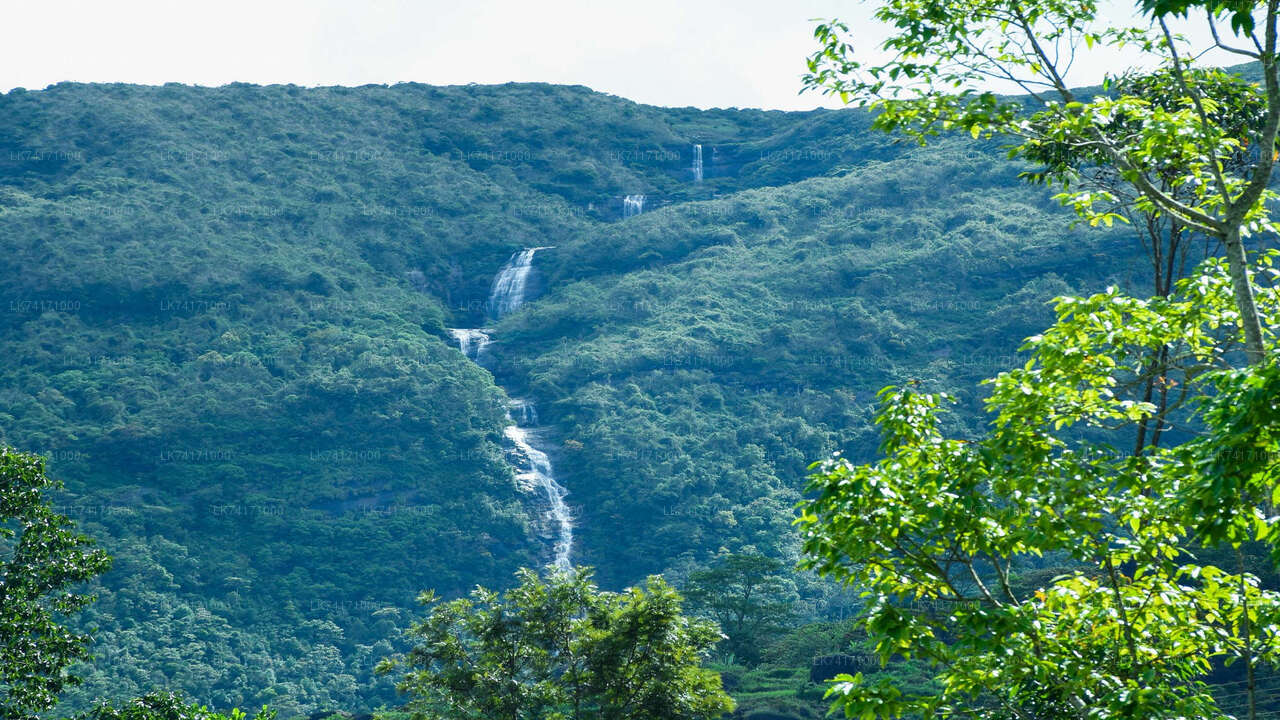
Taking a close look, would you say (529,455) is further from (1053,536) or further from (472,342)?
(1053,536)

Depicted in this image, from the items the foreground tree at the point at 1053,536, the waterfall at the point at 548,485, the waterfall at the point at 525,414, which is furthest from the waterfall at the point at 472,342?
the foreground tree at the point at 1053,536

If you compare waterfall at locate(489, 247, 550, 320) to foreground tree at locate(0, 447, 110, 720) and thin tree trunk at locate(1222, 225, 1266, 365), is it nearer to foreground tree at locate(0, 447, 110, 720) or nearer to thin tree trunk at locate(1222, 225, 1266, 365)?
foreground tree at locate(0, 447, 110, 720)

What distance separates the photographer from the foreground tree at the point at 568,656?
17.1m

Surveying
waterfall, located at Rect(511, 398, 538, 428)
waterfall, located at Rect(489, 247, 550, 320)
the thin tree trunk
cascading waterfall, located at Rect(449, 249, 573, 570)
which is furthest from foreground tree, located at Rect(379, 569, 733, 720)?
waterfall, located at Rect(489, 247, 550, 320)

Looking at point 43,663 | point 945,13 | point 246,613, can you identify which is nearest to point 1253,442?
point 945,13

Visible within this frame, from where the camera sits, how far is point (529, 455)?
76750 mm

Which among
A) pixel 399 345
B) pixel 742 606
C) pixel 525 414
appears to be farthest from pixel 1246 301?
pixel 399 345

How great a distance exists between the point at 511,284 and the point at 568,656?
291 feet

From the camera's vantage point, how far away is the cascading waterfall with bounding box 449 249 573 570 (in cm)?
7025

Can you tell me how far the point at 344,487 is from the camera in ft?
237

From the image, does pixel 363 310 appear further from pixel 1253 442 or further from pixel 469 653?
pixel 1253 442

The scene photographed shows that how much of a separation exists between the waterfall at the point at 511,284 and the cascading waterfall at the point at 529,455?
92mm

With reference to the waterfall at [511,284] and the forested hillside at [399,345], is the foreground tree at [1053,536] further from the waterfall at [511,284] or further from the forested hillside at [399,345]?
the waterfall at [511,284]

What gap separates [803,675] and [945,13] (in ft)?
111
